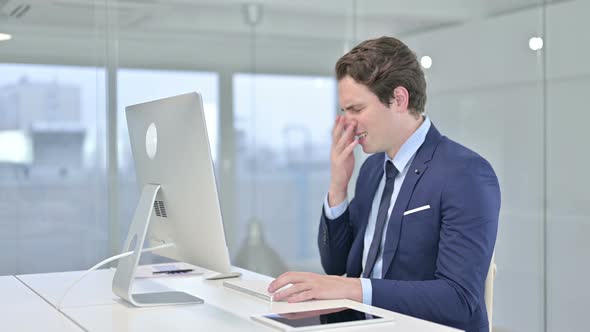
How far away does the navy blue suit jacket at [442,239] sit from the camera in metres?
2.38

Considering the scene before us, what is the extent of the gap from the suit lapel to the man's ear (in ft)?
0.53

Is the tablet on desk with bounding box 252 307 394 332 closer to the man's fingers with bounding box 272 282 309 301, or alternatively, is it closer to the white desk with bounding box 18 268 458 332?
the white desk with bounding box 18 268 458 332

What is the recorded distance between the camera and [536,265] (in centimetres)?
478

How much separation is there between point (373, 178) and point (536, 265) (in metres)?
2.27

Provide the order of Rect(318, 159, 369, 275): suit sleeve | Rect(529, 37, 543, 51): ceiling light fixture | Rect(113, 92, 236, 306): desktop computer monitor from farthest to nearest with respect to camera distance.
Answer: Rect(529, 37, 543, 51): ceiling light fixture
Rect(318, 159, 369, 275): suit sleeve
Rect(113, 92, 236, 306): desktop computer monitor

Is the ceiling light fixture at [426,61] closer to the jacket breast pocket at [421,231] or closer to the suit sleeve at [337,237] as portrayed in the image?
the suit sleeve at [337,237]

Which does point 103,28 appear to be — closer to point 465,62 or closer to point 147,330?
point 465,62

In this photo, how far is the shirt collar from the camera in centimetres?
269

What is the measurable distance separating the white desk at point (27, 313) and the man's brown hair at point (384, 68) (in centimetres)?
114

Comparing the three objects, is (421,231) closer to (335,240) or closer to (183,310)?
(335,240)

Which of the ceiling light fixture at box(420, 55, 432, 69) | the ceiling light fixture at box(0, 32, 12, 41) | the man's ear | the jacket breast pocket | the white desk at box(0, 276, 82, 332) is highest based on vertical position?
the ceiling light fixture at box(0, 32, 12, 41)

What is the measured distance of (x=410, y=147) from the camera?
2686 millimetres

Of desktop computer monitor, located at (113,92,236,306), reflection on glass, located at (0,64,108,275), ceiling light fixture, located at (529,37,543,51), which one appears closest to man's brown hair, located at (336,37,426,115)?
desktop computer monitor, located at (113,92,236,306)

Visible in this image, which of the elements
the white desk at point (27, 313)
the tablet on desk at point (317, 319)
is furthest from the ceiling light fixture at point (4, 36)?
the tablet on desk at point (317, 319)
